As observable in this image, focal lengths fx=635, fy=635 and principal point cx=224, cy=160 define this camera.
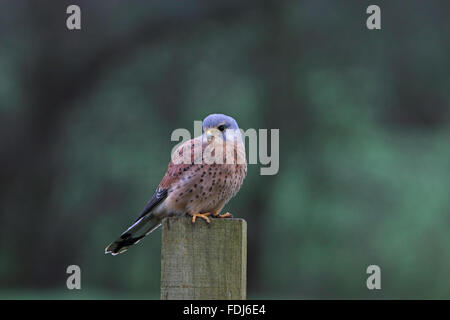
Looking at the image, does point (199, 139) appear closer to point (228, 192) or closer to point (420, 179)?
point (228, 192)

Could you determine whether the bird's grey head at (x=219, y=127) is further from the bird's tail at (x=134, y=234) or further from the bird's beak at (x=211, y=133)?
the bird's tail at (x=134, y=234)

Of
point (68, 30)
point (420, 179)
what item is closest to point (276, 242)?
point (420, 179)

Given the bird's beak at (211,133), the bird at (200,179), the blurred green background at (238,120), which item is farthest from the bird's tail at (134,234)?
the blurred green background at (238,120)

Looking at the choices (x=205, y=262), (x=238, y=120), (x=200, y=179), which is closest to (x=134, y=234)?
(x=200, y=179)

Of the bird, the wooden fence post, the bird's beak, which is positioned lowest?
the wooden fence post

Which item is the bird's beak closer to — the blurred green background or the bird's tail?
the bird's tail

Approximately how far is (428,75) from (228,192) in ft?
24.7

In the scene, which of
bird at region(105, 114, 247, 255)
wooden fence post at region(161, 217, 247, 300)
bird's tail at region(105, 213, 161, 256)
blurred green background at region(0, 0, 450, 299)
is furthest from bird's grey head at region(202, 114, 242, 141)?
blurred green background at region(0, 0, 450, 299)

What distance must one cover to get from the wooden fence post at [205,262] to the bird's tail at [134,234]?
4.33 feet

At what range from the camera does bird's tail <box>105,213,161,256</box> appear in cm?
401

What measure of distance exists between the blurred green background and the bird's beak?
17.1ft

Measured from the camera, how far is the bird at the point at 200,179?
402cm

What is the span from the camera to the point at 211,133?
13.5 ft

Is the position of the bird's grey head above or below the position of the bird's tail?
above
